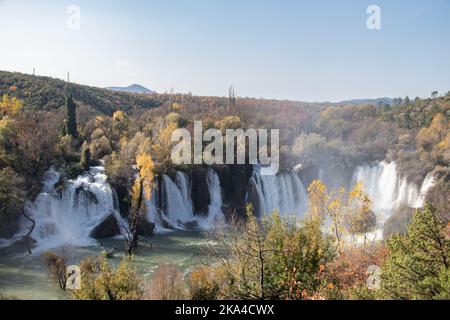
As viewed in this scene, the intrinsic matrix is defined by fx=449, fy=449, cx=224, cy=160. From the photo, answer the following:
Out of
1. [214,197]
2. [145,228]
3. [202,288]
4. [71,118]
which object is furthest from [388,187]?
[202,288]

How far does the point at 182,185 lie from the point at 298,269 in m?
28.1

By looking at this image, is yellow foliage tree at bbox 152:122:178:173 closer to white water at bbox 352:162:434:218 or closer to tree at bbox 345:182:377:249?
tree at bbox 345:182:377:249

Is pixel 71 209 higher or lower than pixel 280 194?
higher

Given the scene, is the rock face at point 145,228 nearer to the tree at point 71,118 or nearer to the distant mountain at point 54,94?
the tree at point 71,118

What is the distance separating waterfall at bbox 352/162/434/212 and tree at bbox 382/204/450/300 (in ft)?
105

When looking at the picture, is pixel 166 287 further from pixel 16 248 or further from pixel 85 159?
pixel 85 159

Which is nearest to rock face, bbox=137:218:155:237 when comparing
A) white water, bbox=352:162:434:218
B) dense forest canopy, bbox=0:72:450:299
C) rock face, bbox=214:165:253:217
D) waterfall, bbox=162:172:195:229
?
dense forest canopy, bbox=0:72:450:299

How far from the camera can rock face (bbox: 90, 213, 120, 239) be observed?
3366 cm

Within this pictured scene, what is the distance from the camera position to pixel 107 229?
34.3m

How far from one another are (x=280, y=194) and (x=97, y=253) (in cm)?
2393

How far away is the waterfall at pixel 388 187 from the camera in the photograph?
149 feet
